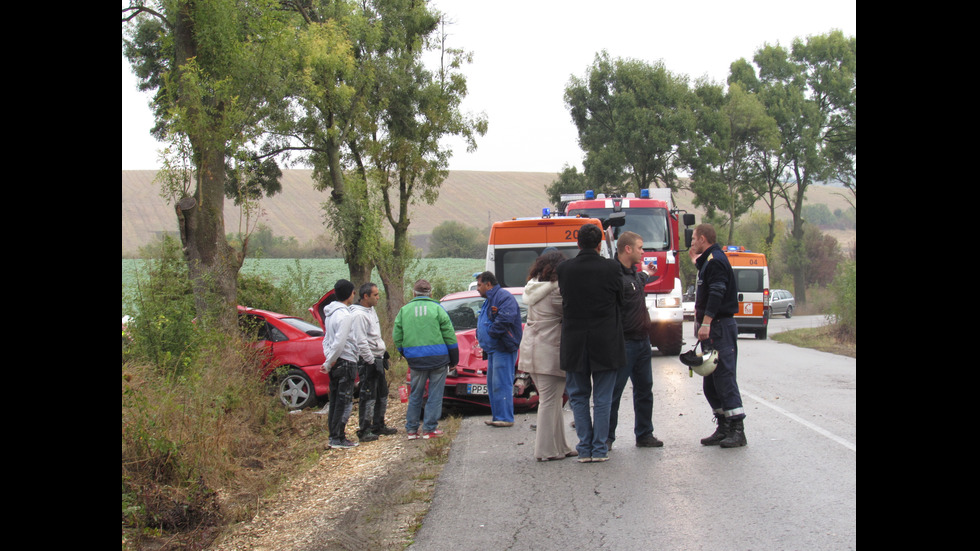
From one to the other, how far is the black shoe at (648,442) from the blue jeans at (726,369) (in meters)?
0.66

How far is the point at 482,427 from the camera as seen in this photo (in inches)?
372

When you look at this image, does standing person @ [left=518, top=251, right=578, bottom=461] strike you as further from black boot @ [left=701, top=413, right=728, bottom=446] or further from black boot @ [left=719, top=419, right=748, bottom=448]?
black boot @ [left=719, top=419, right=748, bottom=448]

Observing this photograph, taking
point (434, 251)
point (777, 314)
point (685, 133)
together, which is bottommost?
point (777, 314)

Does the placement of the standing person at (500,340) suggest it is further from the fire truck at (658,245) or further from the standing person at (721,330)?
the fire truck at (658,245)

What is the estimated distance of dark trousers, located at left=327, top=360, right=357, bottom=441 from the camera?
8.90 metres

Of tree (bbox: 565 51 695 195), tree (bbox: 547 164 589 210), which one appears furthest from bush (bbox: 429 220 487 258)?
tree (bbox: 565 51 695 195)

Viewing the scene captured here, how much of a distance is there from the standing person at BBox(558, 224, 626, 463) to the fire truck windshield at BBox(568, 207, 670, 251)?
11.2m

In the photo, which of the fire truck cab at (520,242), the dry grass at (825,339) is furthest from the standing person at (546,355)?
the dry grass at (825,339)

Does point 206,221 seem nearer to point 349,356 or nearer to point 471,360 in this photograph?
point 349,356

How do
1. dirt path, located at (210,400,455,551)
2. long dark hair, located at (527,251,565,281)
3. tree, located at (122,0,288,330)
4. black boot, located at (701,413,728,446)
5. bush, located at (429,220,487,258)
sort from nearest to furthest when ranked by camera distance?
dirt path, located at (210,400,455,551) → black boot, located at (701,413,728,446) → long dark hair, located at (527,251,565,281) → tree, located at (122,0,288,330) → bush, located at (429,220,487,258)
